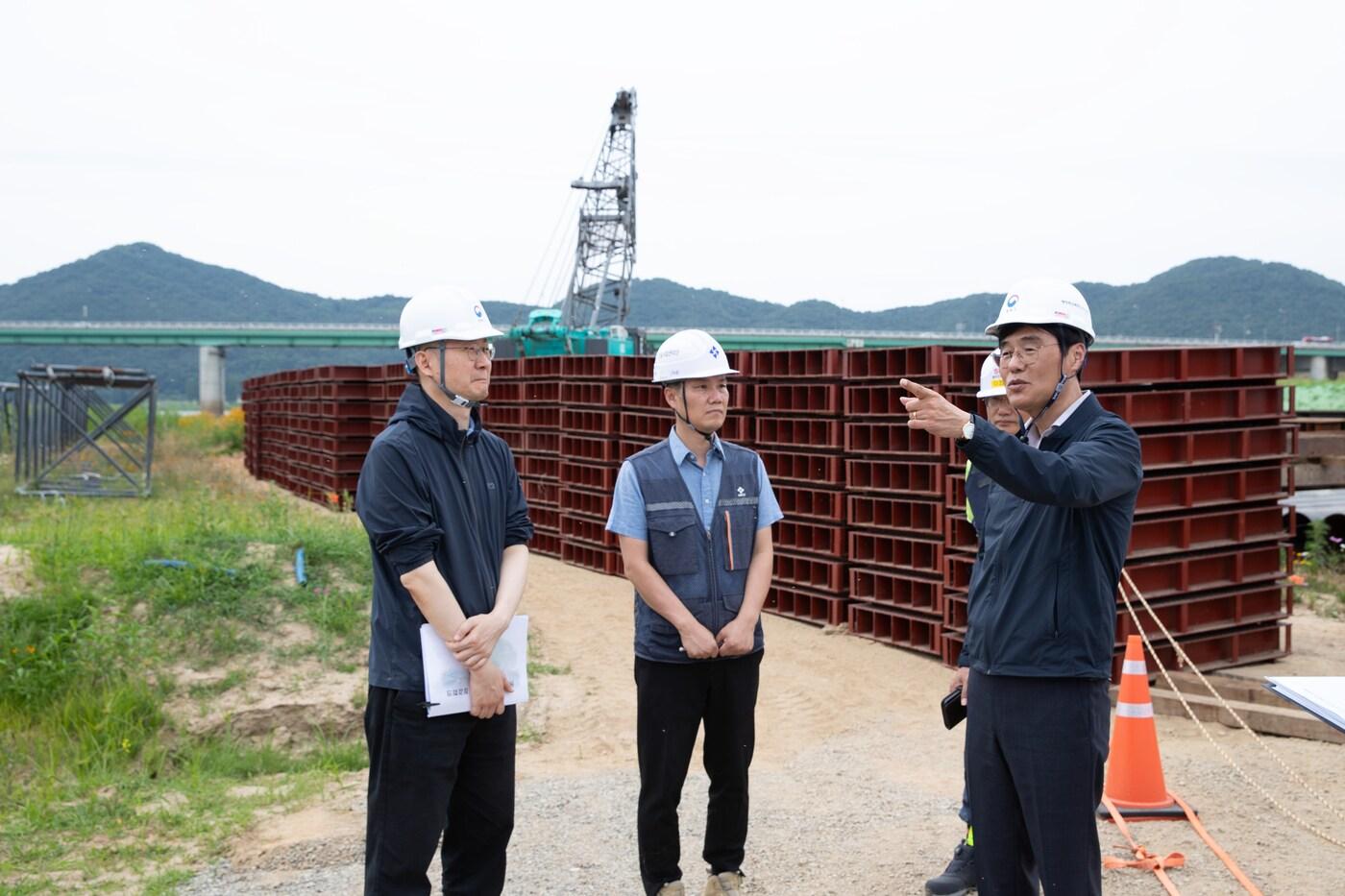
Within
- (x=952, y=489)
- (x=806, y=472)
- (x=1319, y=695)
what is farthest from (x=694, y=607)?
(x=806, y=472)

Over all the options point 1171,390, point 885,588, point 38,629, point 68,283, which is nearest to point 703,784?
point 885,588

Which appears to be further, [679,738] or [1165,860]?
[1165,860]

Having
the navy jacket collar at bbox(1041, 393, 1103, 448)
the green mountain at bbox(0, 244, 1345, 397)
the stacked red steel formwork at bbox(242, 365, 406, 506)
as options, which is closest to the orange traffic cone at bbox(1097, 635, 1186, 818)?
the navy jacket collar at bbox(1041, 393, 1103, 448)

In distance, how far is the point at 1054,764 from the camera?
324 centimetres

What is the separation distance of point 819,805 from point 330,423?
56.6ft

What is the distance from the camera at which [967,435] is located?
304 cm

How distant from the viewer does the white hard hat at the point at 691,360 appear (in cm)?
468

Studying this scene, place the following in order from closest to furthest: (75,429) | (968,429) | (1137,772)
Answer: (968,429)
(1137,772)
(75,429)

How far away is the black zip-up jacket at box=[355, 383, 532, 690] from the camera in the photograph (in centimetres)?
366

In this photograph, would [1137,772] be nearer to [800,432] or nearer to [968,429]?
[968,429]

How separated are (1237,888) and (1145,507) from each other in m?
4.32

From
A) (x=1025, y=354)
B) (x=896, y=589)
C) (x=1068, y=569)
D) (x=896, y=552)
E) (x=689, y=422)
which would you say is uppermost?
(x=1025, y=354)

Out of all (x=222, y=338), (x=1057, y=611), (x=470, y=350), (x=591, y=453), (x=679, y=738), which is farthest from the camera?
(x=222, y=338)

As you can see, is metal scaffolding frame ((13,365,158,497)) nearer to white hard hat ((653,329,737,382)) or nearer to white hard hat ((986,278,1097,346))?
white hard hat ((653,329,737,382))
